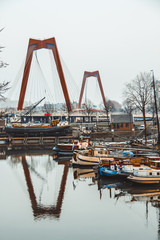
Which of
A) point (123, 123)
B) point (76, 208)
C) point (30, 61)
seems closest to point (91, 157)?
point (76, 208)

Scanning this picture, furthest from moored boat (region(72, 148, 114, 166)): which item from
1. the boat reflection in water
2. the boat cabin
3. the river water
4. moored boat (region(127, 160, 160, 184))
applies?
the boat cabin

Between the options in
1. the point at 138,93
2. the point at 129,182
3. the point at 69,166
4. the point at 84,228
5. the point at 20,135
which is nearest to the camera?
the point at 84,228

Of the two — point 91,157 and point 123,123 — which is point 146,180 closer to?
point 91,157

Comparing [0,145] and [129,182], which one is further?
[0,145]

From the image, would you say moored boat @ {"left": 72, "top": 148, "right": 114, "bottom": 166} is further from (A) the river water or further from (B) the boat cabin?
(B) the boat cabin

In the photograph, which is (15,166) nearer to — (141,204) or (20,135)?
(141,204)

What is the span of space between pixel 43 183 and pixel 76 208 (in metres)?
6.91

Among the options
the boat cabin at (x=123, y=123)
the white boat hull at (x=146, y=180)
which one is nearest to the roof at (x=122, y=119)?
the boat cabin at (x=123, y=123)

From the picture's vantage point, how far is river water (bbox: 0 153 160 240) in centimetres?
1236

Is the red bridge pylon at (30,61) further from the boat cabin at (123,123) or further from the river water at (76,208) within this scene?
the river water at (76,208)

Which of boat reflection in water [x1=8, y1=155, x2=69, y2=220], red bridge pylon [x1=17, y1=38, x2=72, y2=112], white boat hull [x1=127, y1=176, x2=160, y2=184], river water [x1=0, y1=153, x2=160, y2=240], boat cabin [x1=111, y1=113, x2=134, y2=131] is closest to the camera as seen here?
river water [x1=0, y1=153, x2=160, y2=240]

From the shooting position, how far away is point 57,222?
43.9 feet

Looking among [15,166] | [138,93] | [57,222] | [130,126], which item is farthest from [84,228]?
[130,126]

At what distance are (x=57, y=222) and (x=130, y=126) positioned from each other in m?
43.4
